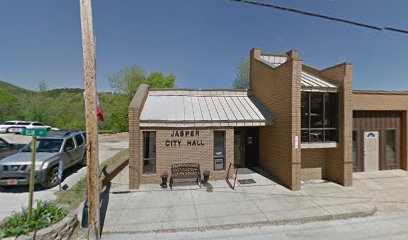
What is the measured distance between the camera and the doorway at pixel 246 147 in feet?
38.9

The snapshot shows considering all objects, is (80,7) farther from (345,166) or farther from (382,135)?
(382,135)

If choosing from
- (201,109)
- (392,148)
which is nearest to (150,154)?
(201,109)

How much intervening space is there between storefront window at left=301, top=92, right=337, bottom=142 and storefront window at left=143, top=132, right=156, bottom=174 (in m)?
6.76

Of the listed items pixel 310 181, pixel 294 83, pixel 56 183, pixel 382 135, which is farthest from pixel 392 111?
pixel 56 183

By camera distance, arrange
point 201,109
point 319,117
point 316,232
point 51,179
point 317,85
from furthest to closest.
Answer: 1. point 201,109
2. point 319,117
3. point 317,85
4. point 51,179
5. point 316,232

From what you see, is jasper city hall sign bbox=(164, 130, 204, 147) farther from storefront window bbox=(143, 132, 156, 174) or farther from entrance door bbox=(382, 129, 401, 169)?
entrance door bbox=(382, 129, 401, 169)

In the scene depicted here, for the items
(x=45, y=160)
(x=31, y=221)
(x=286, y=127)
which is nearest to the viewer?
(x=31, y=221)

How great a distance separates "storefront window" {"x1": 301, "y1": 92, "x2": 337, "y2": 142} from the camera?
930 cm

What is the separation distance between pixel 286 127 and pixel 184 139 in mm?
4572

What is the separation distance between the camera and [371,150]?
11.4 m

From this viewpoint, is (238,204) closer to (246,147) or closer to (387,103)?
(246,147)

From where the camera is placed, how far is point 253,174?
1055 centimetres

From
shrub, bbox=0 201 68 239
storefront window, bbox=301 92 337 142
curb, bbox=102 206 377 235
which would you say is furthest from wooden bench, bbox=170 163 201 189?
storefront window, bbox=301 92 337 142

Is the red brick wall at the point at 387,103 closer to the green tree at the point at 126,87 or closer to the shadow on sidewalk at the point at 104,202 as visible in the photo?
the shadow on sidewalk at the point at 104,202
